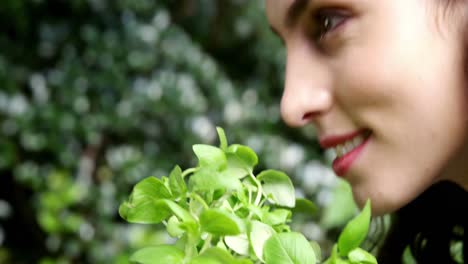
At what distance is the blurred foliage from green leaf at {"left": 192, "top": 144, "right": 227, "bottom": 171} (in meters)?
2.01

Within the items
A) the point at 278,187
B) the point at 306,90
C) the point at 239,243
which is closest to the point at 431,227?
the point at 306,90

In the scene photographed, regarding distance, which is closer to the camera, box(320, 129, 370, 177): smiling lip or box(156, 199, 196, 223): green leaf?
box(156, 199, 196, 223): green leaf

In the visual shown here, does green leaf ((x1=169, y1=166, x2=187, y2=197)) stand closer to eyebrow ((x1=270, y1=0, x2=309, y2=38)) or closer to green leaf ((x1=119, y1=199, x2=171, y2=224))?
green leaf ((x1=119, y1=199, x2=171, y2=224))

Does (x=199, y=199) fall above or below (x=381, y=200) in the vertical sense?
above

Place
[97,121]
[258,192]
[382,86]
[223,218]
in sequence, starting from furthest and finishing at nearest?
[97,121], [382,86], [258,192], [223,218]

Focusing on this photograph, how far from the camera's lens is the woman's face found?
898mm

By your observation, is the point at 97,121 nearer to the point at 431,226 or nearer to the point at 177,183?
the point at 431,226

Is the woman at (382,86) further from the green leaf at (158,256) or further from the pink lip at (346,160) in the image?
the green leaf at (158,256)

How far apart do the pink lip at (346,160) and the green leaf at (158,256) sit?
48 cm

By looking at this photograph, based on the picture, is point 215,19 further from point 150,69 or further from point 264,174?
point 264,174

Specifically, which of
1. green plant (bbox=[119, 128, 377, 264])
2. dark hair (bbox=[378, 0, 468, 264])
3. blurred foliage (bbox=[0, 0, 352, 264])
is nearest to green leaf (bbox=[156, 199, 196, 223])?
green plant (bbox=[119, 128, 377, 264])

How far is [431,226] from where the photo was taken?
1427 millimetres

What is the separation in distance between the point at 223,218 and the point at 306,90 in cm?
46

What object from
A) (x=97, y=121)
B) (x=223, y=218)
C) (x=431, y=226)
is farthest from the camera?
(x=97, y=121)
